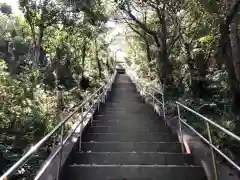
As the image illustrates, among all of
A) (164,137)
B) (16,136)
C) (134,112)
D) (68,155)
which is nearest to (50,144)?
(16,136)

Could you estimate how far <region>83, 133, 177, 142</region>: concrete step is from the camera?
6.16 meters

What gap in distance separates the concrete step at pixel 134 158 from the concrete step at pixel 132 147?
1.97 ft

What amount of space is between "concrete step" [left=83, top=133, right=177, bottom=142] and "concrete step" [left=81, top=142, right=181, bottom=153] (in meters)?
0.64

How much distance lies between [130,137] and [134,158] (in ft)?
4.94

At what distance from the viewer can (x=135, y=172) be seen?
4.10m

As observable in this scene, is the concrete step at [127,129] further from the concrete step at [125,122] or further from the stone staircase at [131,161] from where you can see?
the concrete step at [125,122]

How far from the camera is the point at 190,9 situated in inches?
444

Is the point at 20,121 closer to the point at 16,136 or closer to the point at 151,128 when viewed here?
the point at 16,136

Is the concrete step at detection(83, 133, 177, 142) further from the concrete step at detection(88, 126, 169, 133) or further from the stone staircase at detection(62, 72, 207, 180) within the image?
the concrete step at detection(88, 126, 169, 133)

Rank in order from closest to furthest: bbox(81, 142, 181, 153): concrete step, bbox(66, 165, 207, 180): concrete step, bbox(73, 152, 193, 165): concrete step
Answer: bbox(66, 165, 207, 180): concrete step
bbox(73, 152, 193, 165): concrete step
bbox(81, 142, 181, 153): concrete step

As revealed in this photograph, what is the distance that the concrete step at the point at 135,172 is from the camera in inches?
159

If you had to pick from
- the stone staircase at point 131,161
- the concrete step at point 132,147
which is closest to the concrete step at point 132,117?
the stone staircase at point 131,161

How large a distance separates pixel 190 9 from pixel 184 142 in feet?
24.3

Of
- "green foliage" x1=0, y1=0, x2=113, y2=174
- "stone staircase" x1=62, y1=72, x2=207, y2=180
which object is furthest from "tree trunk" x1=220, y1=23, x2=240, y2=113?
"green foliage" x1=0, y1=0, x2=113, y2=174
